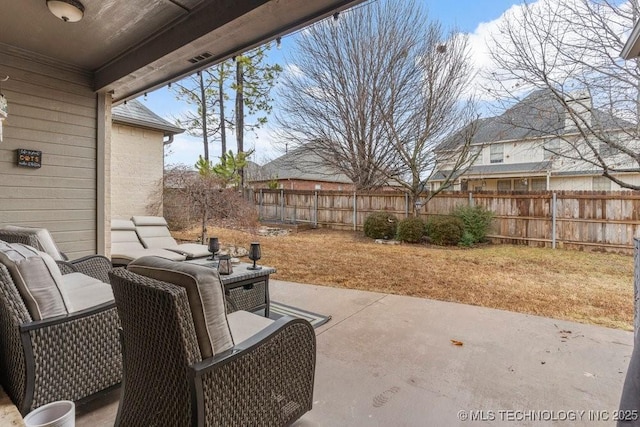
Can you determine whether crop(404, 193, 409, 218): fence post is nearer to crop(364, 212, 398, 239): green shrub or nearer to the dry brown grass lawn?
crop(364, 212, 398, 239): green shrub

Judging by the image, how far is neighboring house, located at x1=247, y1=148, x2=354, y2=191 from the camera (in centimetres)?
1432

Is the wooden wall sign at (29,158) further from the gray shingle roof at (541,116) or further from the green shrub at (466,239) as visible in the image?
the gray shingle roof at (541,116)

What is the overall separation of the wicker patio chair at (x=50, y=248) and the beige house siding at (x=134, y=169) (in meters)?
4.46

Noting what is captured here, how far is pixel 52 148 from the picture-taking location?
12.9 feet

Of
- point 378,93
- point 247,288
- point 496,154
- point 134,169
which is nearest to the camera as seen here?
point 247,288

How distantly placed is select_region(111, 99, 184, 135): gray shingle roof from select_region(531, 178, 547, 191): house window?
15749mm

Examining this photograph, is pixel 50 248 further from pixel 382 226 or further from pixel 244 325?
pixel 382 226

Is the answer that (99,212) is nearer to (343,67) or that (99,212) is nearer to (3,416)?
(3,416)

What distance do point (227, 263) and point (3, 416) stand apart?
1874mm

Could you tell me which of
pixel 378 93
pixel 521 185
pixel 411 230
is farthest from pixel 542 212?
pixel 521 185

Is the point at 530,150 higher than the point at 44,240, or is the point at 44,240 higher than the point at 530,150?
the point at 530,150

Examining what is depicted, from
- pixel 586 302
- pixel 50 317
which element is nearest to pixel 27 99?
pixel 50 317

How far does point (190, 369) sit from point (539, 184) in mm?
18226

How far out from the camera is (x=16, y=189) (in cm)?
370
